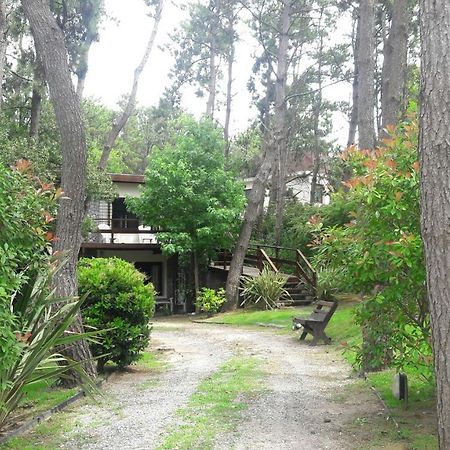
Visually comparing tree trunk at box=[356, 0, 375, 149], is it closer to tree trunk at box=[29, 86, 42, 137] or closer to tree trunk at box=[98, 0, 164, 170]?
tree trunk at box=[98, 0, 164, 170]

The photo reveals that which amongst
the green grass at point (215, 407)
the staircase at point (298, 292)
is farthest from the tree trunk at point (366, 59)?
the staircase at point (298, 292)

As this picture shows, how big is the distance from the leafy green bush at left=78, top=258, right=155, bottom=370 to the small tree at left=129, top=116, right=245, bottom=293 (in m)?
12.2

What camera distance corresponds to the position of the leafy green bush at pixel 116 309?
9.44 m

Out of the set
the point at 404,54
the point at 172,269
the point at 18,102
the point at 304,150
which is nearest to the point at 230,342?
the point at 404,54

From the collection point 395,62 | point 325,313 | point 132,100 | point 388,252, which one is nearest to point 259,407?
point 388,252

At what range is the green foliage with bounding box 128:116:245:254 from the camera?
22.4m

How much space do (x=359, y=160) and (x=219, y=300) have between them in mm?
15698

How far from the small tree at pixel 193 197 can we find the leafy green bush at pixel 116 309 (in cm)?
1222

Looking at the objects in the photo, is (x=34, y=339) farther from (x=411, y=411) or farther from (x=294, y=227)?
(x=294, y=227)

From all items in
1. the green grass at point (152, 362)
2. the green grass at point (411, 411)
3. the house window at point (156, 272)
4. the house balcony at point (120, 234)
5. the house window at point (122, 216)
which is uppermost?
the house window at point (122, 216)

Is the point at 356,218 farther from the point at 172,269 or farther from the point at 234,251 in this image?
the point at 172,269

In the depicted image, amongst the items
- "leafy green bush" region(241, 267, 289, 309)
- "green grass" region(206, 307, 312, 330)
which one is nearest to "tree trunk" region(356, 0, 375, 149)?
"green grass" region(206, 307, 312, 330)

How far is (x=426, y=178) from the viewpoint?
4.28 metres

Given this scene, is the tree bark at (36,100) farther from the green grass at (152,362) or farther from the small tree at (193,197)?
the green grass at (152,362)
